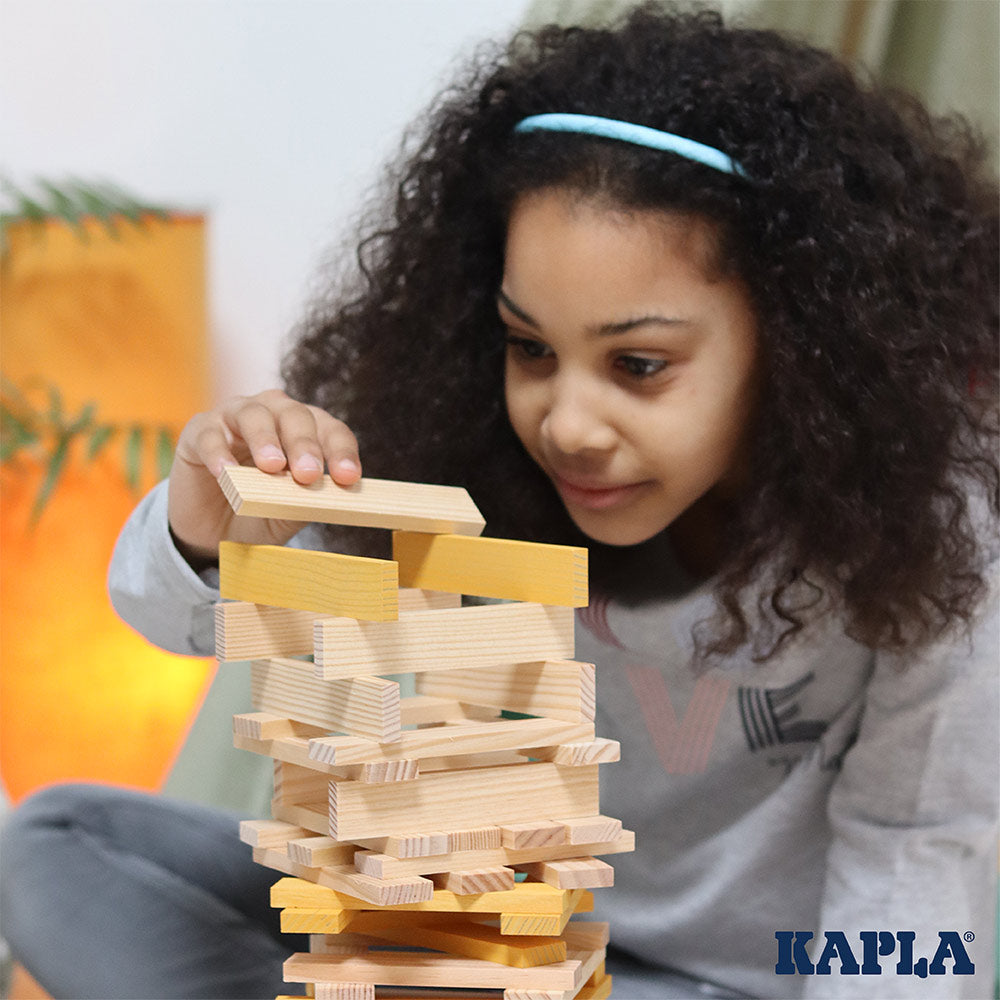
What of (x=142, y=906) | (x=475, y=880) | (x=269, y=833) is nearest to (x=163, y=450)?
(x=142, y=906)

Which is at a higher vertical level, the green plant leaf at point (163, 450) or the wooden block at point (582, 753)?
the wooden block at point (582, 753)

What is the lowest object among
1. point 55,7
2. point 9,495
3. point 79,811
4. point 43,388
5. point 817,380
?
point 79,811

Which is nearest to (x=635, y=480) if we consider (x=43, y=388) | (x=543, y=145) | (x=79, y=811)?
(x=543, y=145)

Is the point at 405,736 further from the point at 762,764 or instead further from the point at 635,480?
the point at 762,764

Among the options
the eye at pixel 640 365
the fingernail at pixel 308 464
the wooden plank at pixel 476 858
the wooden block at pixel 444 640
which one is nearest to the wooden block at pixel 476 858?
the wooden plank at pixel 476 858

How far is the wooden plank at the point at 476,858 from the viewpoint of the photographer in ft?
2.39

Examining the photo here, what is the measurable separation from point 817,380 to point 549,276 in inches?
9.4

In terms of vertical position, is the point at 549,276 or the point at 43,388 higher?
the point at 549,276

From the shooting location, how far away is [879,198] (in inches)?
40.1

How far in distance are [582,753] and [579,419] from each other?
0.94ft

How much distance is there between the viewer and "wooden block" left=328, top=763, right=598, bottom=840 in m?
0.73

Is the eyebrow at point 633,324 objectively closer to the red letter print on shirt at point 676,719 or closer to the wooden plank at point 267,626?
the wooden plank at point 267,626

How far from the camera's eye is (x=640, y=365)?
3.15 feet

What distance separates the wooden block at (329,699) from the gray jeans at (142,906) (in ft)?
1.28
